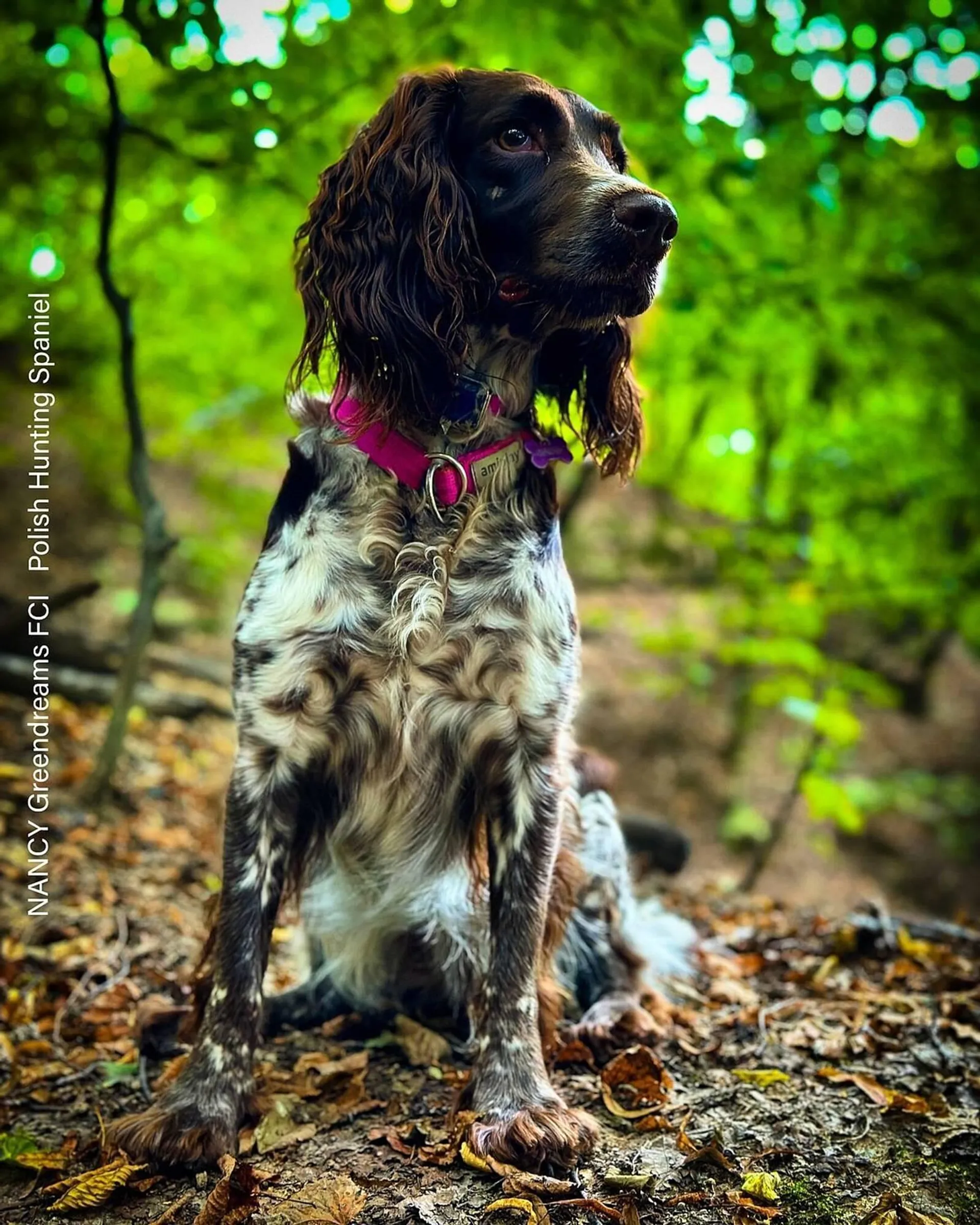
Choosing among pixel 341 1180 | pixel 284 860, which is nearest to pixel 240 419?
pixel 284 860

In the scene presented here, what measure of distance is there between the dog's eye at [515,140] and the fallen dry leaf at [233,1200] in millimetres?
2303

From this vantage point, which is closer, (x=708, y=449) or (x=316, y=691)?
(x=316, y=691)

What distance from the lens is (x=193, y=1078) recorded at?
7.19ft

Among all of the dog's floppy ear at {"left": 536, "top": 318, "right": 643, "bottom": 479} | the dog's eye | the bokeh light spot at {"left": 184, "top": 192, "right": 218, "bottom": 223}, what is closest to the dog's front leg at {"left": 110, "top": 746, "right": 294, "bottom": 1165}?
the dog's floppy ear at {"left": 536, "top": 318, "right": 643, "bottom": 479}

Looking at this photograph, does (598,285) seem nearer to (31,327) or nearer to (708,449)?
(31,327)

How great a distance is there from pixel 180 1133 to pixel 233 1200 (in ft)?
0.83

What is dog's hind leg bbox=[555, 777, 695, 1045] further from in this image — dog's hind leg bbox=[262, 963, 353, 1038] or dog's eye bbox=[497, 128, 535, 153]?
dog's eye bbox=[497, 128, 535, 153]

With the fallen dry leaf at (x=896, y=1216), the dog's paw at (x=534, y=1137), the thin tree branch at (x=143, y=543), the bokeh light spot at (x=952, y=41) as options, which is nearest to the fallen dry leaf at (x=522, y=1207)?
the dog's paw at (x=534, y=1137)

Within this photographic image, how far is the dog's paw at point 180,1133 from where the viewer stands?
6.73ft

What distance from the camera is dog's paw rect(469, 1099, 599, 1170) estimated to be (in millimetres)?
2051

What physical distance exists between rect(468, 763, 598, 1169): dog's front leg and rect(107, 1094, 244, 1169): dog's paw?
1.71 feet

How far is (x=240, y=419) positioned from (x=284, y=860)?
5637 millimetres

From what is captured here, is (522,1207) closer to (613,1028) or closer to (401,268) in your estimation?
(613,1028)

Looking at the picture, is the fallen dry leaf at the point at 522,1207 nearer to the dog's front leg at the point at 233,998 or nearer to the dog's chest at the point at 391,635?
the dog's front leg at the point at 233,998
